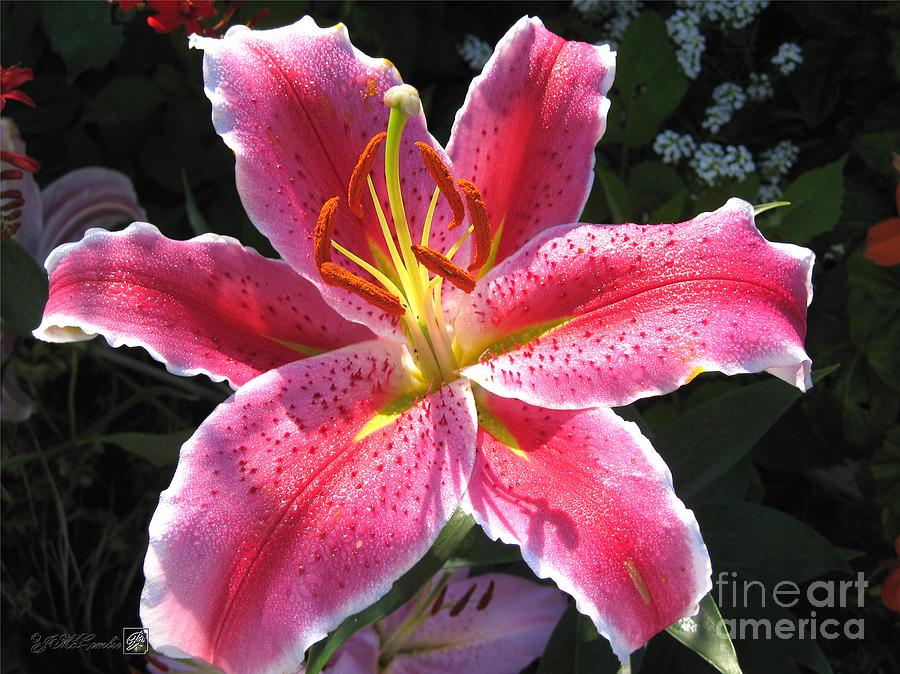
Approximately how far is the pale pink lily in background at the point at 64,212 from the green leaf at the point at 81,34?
5.3 inches

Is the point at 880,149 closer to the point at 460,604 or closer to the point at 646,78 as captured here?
the point at 646,78

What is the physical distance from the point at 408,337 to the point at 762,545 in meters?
0.45

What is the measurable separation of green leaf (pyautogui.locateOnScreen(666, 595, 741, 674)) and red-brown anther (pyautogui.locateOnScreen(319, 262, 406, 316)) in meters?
0.35

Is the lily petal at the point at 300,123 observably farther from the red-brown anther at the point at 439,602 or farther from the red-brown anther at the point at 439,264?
the red-brown anther at the point at 439,602

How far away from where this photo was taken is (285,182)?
31.2 inches

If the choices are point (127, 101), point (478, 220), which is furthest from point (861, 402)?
point (127, 101)

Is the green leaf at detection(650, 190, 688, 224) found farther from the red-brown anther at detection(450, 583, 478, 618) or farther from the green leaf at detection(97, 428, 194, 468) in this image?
the green leaf at detection(97, 428, 194, 468)

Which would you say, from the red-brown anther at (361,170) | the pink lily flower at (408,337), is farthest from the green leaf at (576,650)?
the red-brown anther at (361,170)

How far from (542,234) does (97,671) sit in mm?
876

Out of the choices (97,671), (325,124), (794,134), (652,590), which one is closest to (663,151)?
(794,134)

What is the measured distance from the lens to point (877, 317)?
1149 millimetres

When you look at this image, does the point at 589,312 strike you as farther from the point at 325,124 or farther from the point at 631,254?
Result: the point at 325,124

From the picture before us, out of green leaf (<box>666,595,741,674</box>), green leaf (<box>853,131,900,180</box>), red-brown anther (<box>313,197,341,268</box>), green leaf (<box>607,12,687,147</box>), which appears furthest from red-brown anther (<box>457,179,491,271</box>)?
green leaf (<box>853,131,900,180</box>)

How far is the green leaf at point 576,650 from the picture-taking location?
867 millimetres
